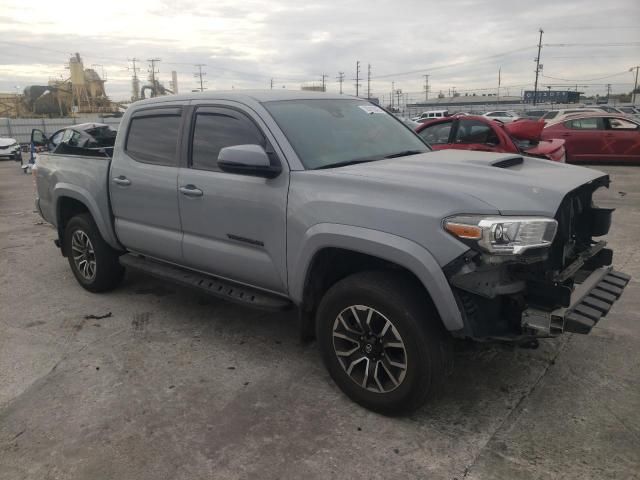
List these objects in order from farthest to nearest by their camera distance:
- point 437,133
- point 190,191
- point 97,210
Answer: point 437,133 < point 97,210 < point 190,191

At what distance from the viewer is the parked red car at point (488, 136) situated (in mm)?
8609

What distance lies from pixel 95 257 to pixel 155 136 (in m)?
1.46

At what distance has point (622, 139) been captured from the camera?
14.1m

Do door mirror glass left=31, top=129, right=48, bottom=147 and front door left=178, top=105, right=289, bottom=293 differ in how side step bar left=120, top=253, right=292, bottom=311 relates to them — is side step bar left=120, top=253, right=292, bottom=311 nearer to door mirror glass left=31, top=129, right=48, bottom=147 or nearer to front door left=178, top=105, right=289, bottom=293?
front door left=178, top=105, right=289, bottom=293

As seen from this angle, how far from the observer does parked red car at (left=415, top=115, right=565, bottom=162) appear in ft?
28.2

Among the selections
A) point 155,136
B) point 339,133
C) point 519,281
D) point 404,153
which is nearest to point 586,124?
point 404,153

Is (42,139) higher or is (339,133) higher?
(339,133)

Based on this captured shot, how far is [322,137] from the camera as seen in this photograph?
3605 millimetres

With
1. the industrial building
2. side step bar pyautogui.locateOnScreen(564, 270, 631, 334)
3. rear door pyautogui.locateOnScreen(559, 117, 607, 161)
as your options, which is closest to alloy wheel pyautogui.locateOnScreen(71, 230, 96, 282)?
side step bar pyautogui.locateOnScreen(564, 270, 631, 334)

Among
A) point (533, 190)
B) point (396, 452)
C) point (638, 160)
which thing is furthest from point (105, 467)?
point (638, 160)

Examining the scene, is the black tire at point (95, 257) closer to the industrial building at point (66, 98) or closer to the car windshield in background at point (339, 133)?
the car windshield in background at point (339, 133)

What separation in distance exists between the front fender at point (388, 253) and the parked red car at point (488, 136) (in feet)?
19.3

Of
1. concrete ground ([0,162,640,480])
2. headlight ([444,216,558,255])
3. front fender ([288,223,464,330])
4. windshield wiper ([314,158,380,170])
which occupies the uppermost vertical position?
windshield wiper ([314,158,380,170])

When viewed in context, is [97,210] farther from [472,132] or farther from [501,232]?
[472,132]
